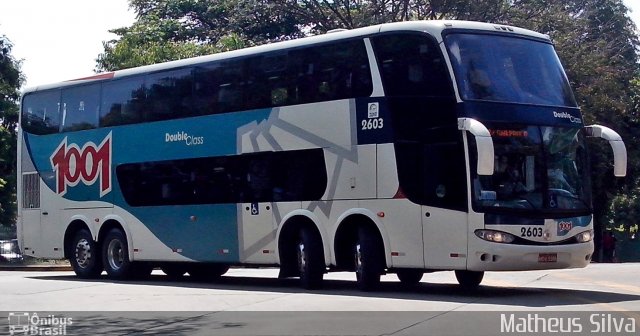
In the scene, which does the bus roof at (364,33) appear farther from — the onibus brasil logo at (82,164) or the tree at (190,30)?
the tree at (190,30)

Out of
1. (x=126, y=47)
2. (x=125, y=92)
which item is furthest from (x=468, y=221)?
(x=126, y=47)

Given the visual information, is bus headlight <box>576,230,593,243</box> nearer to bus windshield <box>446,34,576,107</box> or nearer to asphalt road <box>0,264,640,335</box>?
asphalt road <box>0,264,640,335</box>

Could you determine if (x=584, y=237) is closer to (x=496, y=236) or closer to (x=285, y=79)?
(x=496, y=236)

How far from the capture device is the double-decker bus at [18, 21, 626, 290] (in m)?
16.3

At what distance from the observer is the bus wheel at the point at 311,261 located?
18.4m

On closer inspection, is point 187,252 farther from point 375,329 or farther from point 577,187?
point 375,329

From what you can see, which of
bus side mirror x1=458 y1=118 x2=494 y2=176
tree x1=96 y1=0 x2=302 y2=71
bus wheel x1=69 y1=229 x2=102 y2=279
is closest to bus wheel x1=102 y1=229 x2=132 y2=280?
bus wheel x1=69 y1=229 x2=102 y2=279

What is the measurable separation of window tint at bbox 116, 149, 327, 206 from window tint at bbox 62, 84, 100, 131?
60.7 inches

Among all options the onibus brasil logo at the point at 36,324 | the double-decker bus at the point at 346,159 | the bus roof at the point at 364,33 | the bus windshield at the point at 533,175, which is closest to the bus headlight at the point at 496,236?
the double-decker bus at the point at 346,159

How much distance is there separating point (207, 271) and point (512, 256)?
30.3 feet

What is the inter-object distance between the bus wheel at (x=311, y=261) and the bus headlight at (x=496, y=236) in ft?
11.3

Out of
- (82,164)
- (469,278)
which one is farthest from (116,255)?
(469,278)

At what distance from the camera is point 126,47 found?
1671 inches

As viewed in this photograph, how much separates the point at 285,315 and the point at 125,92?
377 inches
